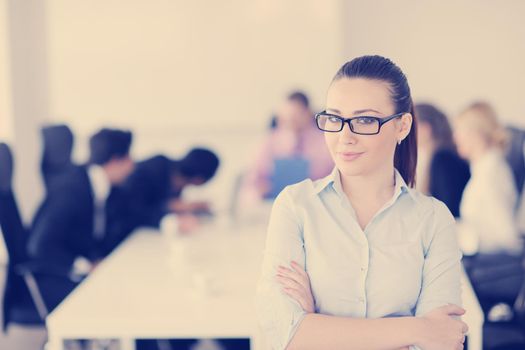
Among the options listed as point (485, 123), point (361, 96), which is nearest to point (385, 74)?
point (361, 96)

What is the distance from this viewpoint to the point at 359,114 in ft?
5.09

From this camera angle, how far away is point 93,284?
2.67 m

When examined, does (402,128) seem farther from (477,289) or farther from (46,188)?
(46,188)

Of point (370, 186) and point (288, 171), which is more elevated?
point (370, 186)

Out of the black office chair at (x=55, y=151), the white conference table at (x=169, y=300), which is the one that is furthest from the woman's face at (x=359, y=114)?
the black office chair at (x=55, y=151)

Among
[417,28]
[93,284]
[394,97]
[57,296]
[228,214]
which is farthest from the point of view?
[417,28]

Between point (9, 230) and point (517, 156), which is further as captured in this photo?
point (517, 156)

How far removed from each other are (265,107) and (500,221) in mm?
2676

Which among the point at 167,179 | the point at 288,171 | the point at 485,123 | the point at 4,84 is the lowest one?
the point at 167,179

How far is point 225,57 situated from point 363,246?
4.36m

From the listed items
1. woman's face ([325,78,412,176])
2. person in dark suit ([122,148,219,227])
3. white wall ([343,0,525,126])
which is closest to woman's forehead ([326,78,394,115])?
woman's face ([325,78,412,176])

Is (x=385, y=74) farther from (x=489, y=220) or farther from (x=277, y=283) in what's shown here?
(x=489, y=220)

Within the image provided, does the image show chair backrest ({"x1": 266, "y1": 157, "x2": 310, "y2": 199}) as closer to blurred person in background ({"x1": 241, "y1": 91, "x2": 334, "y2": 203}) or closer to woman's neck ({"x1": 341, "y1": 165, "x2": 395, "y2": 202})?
blurred person in background ({"x1": 241, "y1": 91, "x2": 334, "y2": 203})

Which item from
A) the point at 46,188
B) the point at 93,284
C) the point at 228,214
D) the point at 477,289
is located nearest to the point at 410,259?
the point at 93,284
